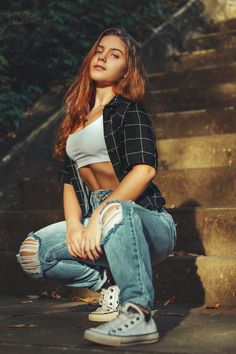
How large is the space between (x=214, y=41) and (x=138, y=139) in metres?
4.96

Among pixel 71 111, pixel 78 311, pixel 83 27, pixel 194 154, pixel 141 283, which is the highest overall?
pixel 83 27

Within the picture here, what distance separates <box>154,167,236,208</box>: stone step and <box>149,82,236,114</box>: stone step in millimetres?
1455

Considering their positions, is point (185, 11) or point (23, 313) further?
point (185, 11)

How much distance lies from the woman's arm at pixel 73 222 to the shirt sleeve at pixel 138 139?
1.31 ft

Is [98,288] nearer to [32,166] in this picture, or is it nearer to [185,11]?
[32,166]

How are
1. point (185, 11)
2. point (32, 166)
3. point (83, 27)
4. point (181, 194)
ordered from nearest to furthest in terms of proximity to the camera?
point (181, 194)
point (32, 166)
point (83, 27)
point (185, 11)

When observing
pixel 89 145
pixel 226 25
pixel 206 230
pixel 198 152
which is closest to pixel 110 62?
pixel 89 145

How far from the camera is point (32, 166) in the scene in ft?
18.4

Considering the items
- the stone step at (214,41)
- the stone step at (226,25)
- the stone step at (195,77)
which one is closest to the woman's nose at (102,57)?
the stone step at (195,77)

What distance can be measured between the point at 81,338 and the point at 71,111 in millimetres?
1192

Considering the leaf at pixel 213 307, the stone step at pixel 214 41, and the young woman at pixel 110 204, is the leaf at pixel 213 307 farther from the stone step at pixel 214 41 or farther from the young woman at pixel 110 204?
the stone step at pixel 214 41

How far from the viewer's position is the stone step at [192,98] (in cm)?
618

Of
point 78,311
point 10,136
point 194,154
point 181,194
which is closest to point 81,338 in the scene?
point 78,311

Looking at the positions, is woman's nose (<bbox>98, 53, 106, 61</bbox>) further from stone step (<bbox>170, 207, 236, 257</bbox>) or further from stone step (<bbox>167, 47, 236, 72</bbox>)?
stone step (<bbox>167, 47, 236, 72</bbox>)
